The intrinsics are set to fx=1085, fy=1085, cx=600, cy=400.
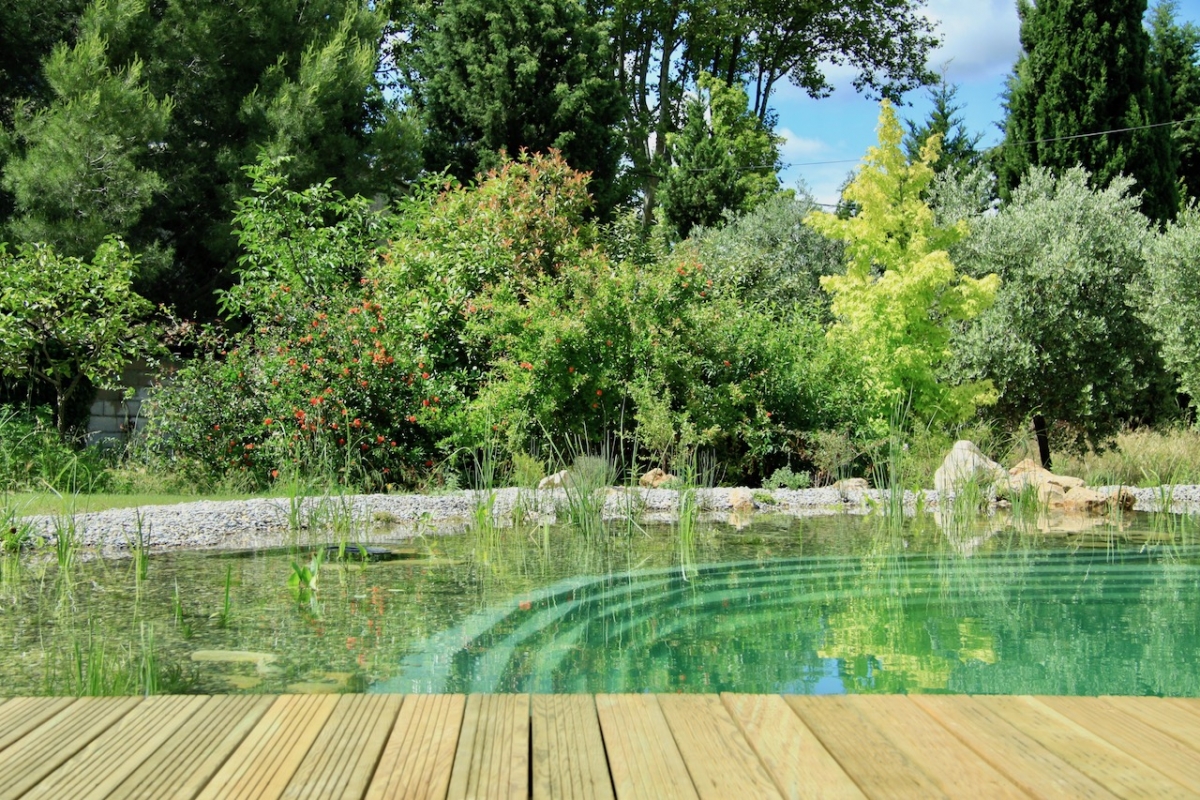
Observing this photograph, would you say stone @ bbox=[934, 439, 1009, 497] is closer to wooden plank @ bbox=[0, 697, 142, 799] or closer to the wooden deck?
the wooden deck

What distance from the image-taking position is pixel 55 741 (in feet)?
7.25

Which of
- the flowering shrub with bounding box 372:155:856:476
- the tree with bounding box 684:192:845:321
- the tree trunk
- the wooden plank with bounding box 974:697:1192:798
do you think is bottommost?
the wooden plank with bounding box 974:697:1192:798

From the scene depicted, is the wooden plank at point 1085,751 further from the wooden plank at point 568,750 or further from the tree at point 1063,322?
the tree at point 1063,322

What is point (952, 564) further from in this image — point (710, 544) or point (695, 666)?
point (695, 666)

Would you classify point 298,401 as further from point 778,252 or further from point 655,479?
point 778,252

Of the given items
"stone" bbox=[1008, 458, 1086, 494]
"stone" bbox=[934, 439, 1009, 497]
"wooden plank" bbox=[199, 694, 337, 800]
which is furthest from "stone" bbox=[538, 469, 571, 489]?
"wooden plank" bbox=[199, 694, 337, 800]

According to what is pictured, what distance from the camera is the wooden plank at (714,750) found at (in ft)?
6.43

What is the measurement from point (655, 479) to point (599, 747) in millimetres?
7487

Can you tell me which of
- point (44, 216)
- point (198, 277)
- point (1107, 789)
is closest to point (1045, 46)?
point (198, 277)

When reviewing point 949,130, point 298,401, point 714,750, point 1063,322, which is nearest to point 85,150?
point 298,401

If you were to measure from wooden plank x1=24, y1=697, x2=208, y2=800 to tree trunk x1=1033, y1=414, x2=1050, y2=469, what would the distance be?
11.4m

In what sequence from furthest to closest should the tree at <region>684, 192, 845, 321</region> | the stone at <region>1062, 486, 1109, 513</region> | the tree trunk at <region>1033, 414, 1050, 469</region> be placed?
the tree at <region>684, 192, 845, 321</region>, the tree trunk at <region>1033, 414, 1050, 469</region>, the stone at <region>1062, 486, 1109, 513</region>

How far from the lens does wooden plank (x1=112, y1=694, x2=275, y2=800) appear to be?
195 centimetres

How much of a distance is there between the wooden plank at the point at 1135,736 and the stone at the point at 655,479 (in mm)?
6415
